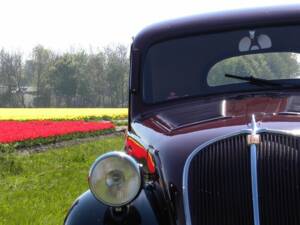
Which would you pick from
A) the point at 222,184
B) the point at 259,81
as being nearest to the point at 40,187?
the point at 259,81

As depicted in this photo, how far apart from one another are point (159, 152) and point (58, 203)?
416cm

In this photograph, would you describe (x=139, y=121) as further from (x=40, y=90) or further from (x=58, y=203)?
(x=40, y=90)

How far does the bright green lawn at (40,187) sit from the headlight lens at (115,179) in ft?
11.0

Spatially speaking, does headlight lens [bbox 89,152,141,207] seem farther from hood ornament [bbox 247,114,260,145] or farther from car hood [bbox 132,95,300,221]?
hood ornament [bbox 247,114,260,145]

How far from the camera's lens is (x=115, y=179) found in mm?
2896

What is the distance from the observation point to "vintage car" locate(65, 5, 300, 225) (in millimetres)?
2727

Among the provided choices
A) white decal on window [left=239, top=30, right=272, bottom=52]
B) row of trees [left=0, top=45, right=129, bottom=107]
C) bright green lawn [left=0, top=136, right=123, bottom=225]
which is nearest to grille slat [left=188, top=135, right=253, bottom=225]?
white decal on window [left=239, top=30, right=272, bottom=52]

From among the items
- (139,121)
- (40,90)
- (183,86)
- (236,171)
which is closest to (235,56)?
(183,86)

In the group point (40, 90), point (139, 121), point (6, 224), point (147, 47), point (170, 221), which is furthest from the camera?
point (40, 90)

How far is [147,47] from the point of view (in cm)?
453

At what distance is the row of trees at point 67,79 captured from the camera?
231 ft

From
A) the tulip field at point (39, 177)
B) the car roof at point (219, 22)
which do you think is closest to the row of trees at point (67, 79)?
the tulip field at point (39, 177)

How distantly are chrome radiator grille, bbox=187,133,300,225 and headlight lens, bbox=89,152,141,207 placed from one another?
303 millimetres

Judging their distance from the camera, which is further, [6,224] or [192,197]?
[6,224]
